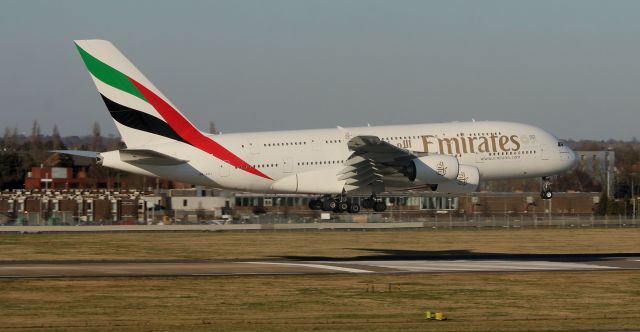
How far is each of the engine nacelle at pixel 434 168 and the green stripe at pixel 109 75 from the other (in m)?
16.6

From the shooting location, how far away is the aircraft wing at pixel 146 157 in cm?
6284

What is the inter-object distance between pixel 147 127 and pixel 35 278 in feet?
63.3

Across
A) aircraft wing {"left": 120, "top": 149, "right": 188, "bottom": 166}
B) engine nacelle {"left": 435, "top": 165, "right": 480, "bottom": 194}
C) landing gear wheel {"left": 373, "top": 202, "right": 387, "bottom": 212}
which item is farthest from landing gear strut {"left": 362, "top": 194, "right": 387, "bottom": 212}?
aircraft wing {"left": 120, "top": 149, "right": 188, "bottom": 166}

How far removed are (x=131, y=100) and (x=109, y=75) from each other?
2012mm

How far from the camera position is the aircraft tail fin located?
65.4 metres

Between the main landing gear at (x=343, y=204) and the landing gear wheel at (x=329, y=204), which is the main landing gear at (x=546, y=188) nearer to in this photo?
the main landing gear at (x=343, y=204)

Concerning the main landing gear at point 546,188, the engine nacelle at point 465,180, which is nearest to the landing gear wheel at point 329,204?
the engine nacelle at point 465,180

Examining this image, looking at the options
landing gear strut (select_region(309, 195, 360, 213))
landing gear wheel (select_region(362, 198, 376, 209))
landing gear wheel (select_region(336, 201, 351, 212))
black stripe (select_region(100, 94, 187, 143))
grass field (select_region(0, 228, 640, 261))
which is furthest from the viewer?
landing gear wheel (select_region(336, 201, 351, 212))

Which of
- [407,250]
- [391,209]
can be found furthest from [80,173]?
Result: [407,250]

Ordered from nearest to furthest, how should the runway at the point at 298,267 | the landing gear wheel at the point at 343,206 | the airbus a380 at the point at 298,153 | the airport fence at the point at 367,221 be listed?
the runway at the point at 298,267 < the airbus a380 at the point at 298,153 < the landing gear wheel at the point at 343,206 < the airport fence at the point at 367,221

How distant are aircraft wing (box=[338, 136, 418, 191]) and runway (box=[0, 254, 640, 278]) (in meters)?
7.01

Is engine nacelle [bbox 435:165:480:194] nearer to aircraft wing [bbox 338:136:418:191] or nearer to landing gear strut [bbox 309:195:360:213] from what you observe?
aircraft wing [bbox 338:136:418:191]

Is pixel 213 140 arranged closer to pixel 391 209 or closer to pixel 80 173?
pixel 391 209

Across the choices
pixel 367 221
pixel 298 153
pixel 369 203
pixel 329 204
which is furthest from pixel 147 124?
pixel 367 221
